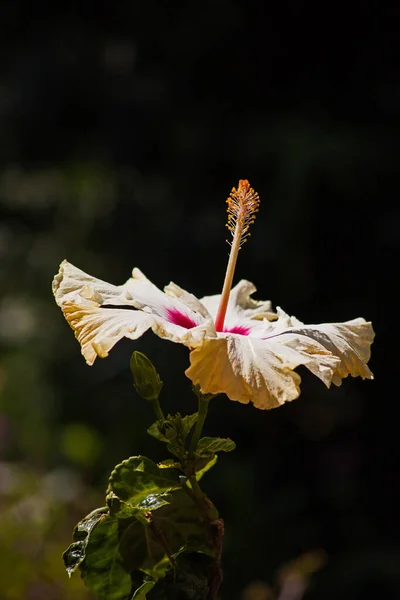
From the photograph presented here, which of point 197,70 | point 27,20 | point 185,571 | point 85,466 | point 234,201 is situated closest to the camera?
point 185,571

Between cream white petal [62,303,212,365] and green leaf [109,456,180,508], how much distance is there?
102 mm

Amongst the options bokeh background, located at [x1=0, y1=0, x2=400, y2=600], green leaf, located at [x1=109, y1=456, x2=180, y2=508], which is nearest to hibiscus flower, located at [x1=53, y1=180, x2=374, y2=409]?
green leaf, located at [x1=109, y1=456, x2=180, y2=508]

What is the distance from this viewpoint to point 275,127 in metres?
3.17

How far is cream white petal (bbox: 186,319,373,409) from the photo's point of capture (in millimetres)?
697

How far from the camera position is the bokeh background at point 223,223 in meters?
3.05

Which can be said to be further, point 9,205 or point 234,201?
point 9,205

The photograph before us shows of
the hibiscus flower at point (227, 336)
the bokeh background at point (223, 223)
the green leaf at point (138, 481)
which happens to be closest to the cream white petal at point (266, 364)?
the hibiscus flower at point (227, 336)

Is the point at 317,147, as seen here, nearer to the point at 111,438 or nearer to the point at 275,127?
the point at 275,127

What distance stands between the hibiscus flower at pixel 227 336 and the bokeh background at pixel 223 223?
2.02 metres

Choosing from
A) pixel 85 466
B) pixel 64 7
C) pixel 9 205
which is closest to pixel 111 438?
pixel 85 466

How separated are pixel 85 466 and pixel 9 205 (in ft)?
3.83

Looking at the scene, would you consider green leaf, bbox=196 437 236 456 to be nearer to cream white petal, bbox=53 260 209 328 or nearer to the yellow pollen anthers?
cream white petal, bbox=53 260 209 328

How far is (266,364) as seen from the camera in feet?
2.37

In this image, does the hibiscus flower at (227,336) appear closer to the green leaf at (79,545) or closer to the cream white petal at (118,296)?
the cream white petal at (118,296)
